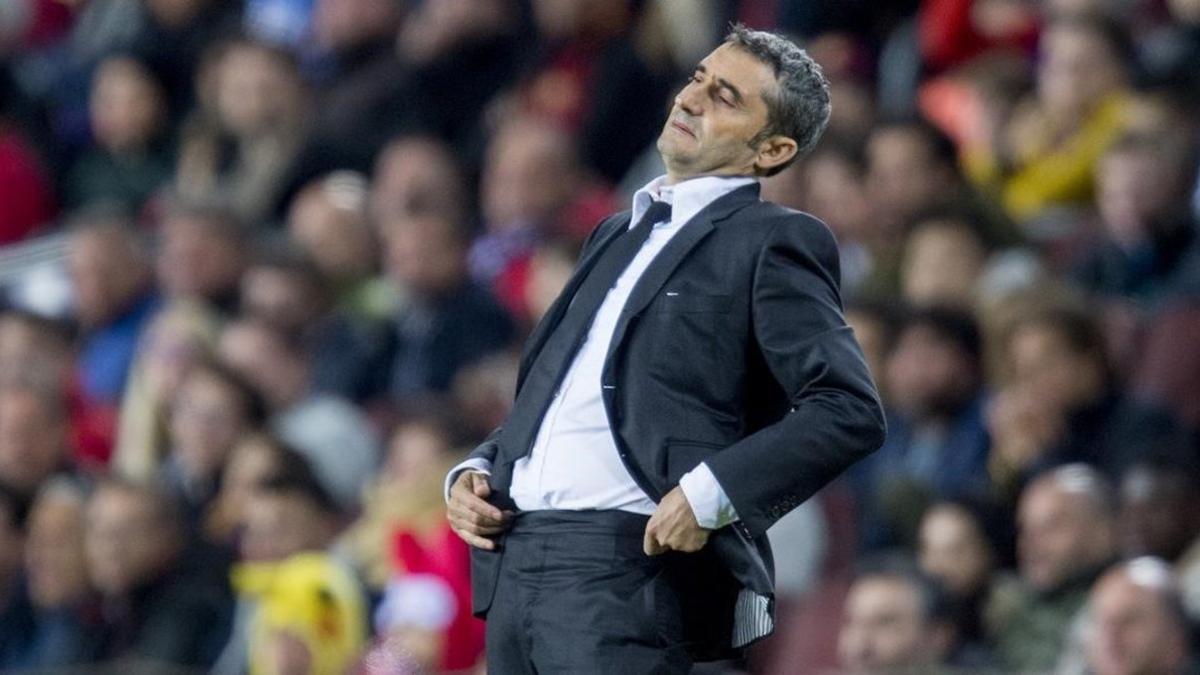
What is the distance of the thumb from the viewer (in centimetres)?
378

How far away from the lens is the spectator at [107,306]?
29.3 ft

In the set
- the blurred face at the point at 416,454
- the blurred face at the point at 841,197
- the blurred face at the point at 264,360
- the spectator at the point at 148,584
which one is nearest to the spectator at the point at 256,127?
the blurred face at the point at 264,360

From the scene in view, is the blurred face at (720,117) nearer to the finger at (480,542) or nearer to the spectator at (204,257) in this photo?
the finger at (480,542)

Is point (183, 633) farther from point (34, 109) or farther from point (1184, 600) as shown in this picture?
point (34, 109)

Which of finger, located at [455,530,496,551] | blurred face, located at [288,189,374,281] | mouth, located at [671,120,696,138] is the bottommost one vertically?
blurred face, located at [288,189,374,281]

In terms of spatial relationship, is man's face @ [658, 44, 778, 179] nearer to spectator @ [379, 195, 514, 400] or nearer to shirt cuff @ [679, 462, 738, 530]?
shirt cuff @ [679, 462, 738, 530]

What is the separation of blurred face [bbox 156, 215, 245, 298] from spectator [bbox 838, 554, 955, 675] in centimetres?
343

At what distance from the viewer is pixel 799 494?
360 centimetres

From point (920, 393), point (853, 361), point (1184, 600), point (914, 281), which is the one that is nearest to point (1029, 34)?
point (914, 281)

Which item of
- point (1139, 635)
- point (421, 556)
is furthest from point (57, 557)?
point (1139, 635)

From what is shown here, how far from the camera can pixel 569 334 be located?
380cm

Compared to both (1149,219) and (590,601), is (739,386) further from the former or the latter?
(1149,219)

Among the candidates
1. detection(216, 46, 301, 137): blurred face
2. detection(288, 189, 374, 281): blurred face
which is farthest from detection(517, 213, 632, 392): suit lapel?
detection(216, 46, 301, 137): blurred face

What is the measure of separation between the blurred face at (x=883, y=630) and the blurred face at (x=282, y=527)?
1.88 metres
